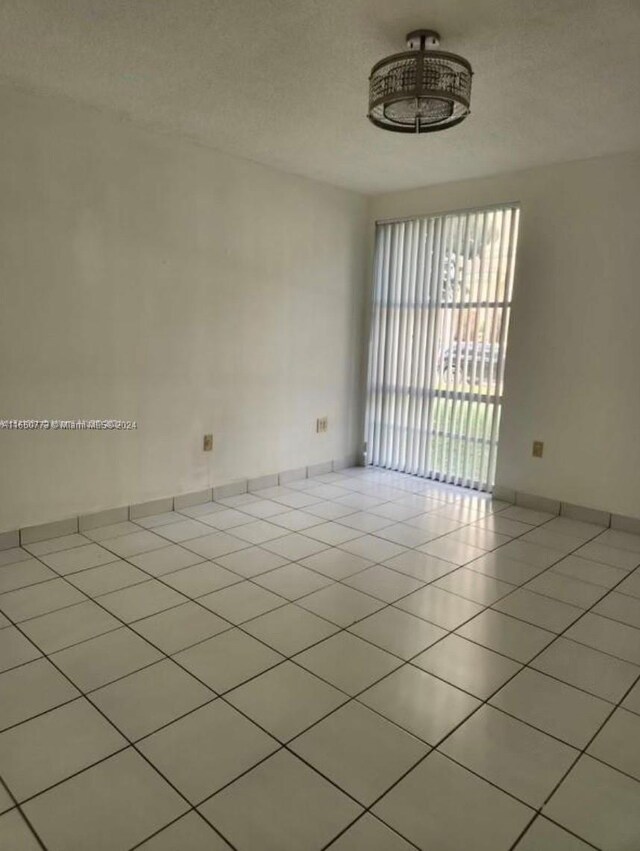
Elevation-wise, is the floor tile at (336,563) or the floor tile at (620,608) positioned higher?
the floor tile at (336,563)

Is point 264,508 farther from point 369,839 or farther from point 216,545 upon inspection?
point 369,839

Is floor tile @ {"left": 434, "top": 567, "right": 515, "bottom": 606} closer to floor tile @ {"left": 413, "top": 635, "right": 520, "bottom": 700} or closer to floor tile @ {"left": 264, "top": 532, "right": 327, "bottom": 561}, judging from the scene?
floor tile @ {"left": 413, "top": 635, "right": 520, "bottom": 700}

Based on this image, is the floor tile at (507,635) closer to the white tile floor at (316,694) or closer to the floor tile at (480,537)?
the white tile floor at (316,694)

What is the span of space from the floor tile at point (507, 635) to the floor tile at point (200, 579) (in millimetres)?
1098

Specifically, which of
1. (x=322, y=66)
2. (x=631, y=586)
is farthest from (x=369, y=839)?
(x=322, y=66)

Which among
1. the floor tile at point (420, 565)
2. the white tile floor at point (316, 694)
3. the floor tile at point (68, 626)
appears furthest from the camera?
the floor tile at point (420, 565)

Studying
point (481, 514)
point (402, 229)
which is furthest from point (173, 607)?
point (402, 229)

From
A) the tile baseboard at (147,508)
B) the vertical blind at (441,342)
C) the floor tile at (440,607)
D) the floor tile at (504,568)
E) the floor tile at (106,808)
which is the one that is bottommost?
the floor tile at (106,808)

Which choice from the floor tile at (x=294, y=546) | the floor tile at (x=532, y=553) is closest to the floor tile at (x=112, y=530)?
the floor tile at (x=294, y=546)

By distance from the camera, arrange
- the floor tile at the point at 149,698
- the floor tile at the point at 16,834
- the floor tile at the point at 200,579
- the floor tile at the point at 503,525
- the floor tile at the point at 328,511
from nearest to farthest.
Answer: the floor tile at the point at 16,834, the floor tile at the point at 149,698, the floor tile at the point at 200,579, the floor tile at the point at 503,525, the floor tile at the point at 328,511

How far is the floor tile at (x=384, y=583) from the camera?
2643 millimetres

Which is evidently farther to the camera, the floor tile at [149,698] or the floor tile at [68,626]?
the floor tile at [68,626]

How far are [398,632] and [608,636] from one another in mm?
868

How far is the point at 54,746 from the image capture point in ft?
5.36
